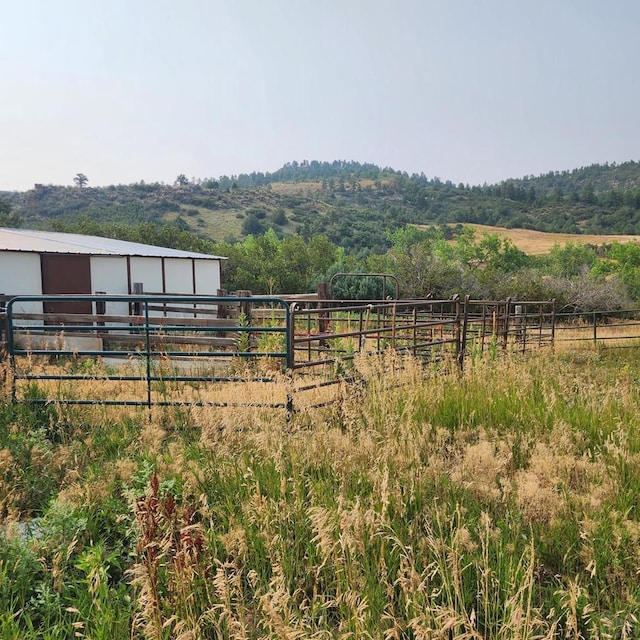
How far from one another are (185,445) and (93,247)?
713 inches

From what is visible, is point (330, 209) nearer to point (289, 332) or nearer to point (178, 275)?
point (178, 275)

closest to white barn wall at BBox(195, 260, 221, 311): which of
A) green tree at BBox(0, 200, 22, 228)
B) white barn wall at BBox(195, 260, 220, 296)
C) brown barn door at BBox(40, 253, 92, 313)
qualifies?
white barn wall at BBox(195, 260, 220, 296)

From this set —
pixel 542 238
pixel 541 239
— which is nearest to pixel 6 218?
pixel 541 239

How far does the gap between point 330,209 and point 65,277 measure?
9103 centimetres

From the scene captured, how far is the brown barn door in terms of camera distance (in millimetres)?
19172

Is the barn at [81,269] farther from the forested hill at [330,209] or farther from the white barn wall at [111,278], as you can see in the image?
the forested hill at [330,209]

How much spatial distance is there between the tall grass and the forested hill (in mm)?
40483

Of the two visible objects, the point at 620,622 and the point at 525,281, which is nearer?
the point at 620,622

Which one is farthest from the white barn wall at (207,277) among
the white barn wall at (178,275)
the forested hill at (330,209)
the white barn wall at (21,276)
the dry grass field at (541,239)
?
the dry grass field at (541,239)

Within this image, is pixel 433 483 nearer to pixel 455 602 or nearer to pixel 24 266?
pixel 455 602

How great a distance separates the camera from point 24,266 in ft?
60.4

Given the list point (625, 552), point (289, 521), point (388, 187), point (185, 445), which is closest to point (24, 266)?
point (185, 445)

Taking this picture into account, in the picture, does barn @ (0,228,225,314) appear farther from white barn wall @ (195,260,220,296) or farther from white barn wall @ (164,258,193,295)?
white barn wall @ (195,260,220,296)

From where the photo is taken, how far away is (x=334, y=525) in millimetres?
2984
